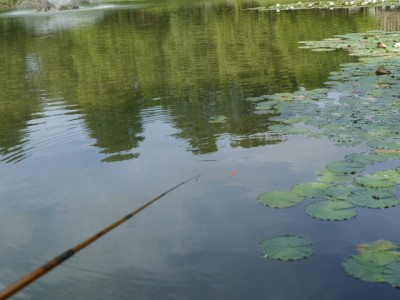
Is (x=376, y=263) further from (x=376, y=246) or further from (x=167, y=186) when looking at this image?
(x=167, y=186)

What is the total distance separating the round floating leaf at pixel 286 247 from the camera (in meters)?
4.38

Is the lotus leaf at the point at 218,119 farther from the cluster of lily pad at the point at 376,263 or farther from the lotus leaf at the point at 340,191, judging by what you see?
the cluster of lily pad at the point at 376,263

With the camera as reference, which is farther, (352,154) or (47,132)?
(47,132)

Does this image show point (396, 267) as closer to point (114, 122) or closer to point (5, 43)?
point (114, 122)

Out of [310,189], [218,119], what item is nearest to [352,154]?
[310,189]

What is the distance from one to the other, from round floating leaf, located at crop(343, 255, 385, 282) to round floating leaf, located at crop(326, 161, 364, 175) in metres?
1.93

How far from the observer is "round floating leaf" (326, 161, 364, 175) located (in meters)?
5.98

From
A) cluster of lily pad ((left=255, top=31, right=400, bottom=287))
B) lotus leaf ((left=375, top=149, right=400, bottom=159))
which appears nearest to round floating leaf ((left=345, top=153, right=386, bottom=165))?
cluster of lily pad ((left=255, top=31, right=400, bottom=287))

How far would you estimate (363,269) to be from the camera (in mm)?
4016

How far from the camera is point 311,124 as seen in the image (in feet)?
26.2

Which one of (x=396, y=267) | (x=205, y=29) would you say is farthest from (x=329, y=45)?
(x=396, y=267)

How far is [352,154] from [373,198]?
1374mm

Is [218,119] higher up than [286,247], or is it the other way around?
[218,119]

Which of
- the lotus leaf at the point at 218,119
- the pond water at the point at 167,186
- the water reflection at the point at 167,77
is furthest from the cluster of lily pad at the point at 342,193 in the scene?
the lotus leaf at the point at 218,119
